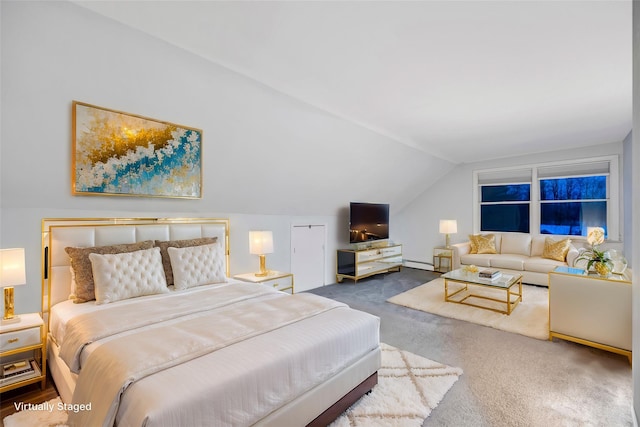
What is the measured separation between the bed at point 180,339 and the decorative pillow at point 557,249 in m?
4.63

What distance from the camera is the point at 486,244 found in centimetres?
590

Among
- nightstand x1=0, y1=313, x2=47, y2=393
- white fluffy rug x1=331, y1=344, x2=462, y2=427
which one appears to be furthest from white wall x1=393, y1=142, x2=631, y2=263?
nightstand x1=0, y1=313, x2=47, y2=393

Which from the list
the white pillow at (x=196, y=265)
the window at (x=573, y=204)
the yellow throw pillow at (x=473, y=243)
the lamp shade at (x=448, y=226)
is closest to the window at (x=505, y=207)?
the window at (x=573, y=204)

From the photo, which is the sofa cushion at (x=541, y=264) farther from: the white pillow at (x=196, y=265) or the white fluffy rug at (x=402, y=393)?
the white pillow at (x=196, y=265)

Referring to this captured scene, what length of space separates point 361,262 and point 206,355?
4.17 m

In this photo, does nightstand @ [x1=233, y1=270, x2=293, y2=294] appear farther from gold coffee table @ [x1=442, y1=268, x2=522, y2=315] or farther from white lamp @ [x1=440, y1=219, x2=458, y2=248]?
white lamp @ [x1=440, y1=219, x2=458, y2=248]

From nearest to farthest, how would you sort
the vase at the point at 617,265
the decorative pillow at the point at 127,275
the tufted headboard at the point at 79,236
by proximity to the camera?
the decorative pillow at the point at 127,275 → the tufted headboard at the point at 79,236 → the vase at the point at 617,265

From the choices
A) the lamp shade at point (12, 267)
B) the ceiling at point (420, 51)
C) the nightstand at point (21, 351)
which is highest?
the ceiling at point (420, 51)

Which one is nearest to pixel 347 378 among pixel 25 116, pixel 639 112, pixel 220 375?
pixel 220 375

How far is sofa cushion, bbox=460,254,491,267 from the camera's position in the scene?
5477 millimetres

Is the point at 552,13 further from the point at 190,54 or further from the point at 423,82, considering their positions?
the point at 190,54

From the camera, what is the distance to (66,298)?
8.66 ft

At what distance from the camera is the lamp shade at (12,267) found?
84.0 inches

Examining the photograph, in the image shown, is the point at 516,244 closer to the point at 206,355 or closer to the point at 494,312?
the point at 494,312
